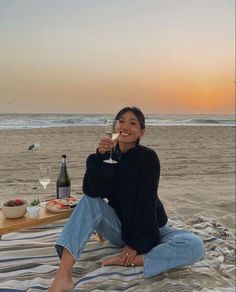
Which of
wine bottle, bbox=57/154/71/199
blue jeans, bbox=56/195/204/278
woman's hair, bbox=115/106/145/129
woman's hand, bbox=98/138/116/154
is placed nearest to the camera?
blue jeans, bbox=56/195/204/278

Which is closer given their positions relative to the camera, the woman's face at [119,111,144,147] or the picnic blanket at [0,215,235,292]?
the picnic blanket at [0,215,235,292]

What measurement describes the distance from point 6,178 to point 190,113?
1116 inches

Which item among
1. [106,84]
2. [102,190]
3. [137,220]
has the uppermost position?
[106,84]

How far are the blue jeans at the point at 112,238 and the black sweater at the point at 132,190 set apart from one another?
6 cm

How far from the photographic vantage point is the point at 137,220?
93.7 inches

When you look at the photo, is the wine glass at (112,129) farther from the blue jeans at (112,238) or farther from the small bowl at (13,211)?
the small bowl at (13,211)

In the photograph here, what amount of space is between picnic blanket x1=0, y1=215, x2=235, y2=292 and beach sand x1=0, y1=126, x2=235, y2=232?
52.7 inches

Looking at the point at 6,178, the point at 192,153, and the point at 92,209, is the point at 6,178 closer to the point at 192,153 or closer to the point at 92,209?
the point at 92,209

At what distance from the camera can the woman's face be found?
255cm

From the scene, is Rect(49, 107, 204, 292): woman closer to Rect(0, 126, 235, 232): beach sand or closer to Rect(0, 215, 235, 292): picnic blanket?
Rect(0, 215, 235, 292): picnic blanket

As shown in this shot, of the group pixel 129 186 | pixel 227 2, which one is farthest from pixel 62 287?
pixel 227 2

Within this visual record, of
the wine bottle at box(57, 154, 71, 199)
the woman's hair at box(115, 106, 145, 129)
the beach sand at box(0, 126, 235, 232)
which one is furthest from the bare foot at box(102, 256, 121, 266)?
the beach sand at box(0, 126, 235, 232)

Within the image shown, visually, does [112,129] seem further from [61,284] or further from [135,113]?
[61,284]

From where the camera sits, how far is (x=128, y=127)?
2.55 m
